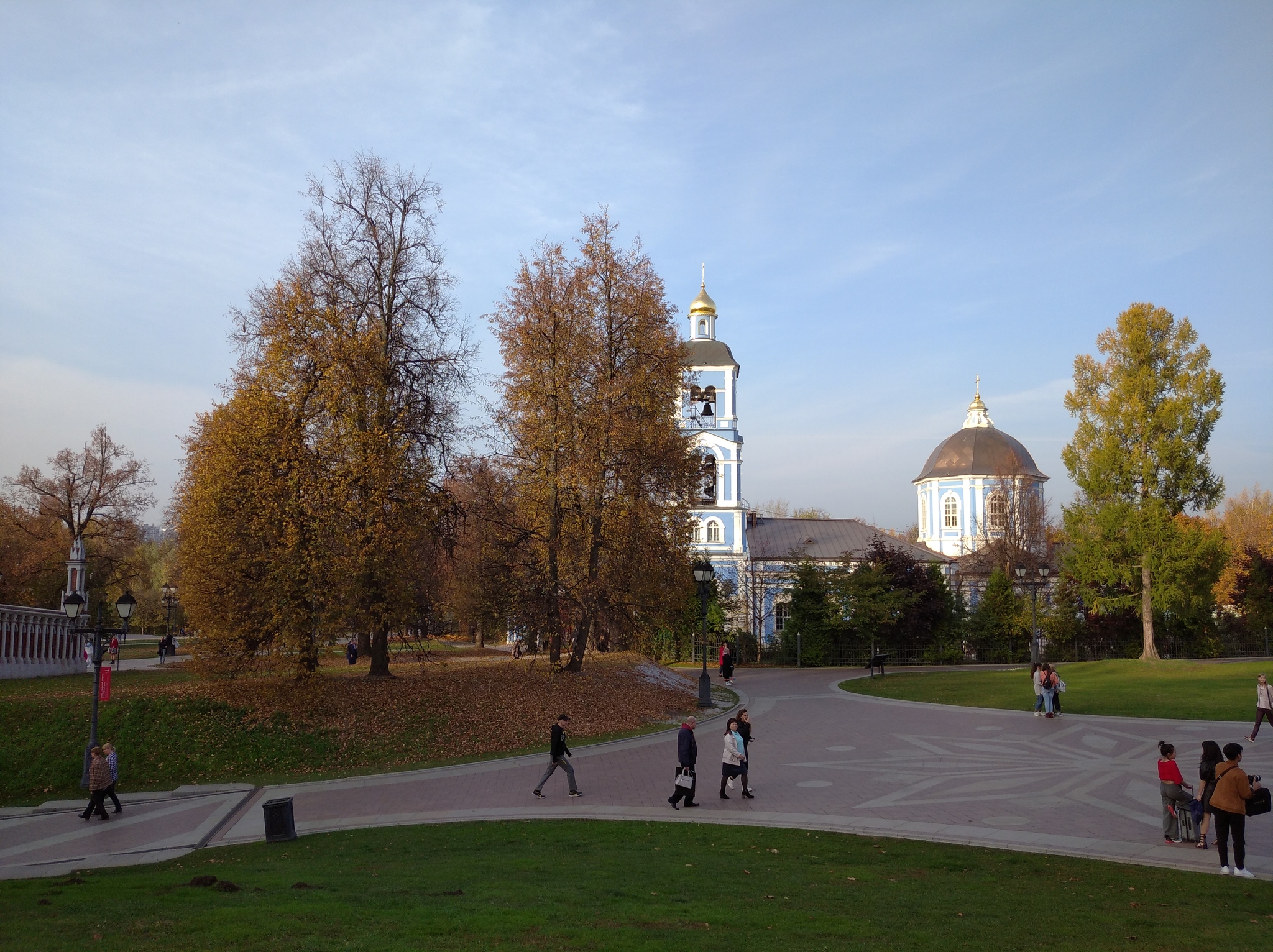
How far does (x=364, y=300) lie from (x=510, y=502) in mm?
7492

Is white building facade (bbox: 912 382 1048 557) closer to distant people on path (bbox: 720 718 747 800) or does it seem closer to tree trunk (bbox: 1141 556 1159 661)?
tree trunk (bbox: 1141 556 1159 661)

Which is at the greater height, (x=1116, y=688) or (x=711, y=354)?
(x=711, y=354)

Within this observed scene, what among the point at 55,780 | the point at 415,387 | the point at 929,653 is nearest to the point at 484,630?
the point at 415,387

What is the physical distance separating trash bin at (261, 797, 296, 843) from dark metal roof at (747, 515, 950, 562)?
159ft

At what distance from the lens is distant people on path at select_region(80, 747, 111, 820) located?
15250mm

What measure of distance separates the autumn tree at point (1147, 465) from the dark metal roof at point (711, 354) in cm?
2111

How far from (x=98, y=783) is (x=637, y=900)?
36.1 feet

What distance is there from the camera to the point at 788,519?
65.2 meters

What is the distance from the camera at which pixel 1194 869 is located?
1073cm

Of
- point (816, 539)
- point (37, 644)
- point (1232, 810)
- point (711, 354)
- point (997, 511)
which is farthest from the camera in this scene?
point (997, 511)

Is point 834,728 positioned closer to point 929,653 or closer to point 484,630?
point 484,630

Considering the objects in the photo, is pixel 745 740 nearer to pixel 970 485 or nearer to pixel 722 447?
pixel 722 447

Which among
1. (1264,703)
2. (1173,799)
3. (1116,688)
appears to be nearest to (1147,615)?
(1116,688)

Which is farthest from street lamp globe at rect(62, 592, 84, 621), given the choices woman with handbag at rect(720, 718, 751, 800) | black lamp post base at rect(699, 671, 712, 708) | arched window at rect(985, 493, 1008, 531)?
arched window at rect(985, 493, 1008, 531)
